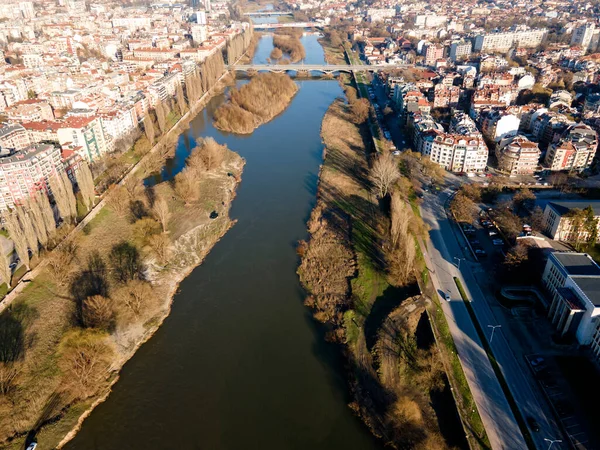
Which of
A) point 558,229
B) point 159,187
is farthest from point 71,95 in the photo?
point 558,229

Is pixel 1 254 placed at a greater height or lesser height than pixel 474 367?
greater

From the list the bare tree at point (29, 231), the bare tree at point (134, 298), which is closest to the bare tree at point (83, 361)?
the bare tree at point (134, 298)

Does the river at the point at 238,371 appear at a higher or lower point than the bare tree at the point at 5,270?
lower

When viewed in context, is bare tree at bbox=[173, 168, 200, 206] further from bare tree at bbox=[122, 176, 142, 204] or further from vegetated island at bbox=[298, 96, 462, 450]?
vegetated island at bbox=[298, 96, 462, 450]

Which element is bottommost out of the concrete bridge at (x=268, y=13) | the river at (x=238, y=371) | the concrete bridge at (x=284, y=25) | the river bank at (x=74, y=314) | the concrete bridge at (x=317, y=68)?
the river at (x=238, y=371)

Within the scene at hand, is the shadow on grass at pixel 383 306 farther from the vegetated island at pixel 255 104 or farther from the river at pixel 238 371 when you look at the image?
the vegetated island at pixel 255 104

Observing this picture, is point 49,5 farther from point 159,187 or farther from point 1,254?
point 1,254
